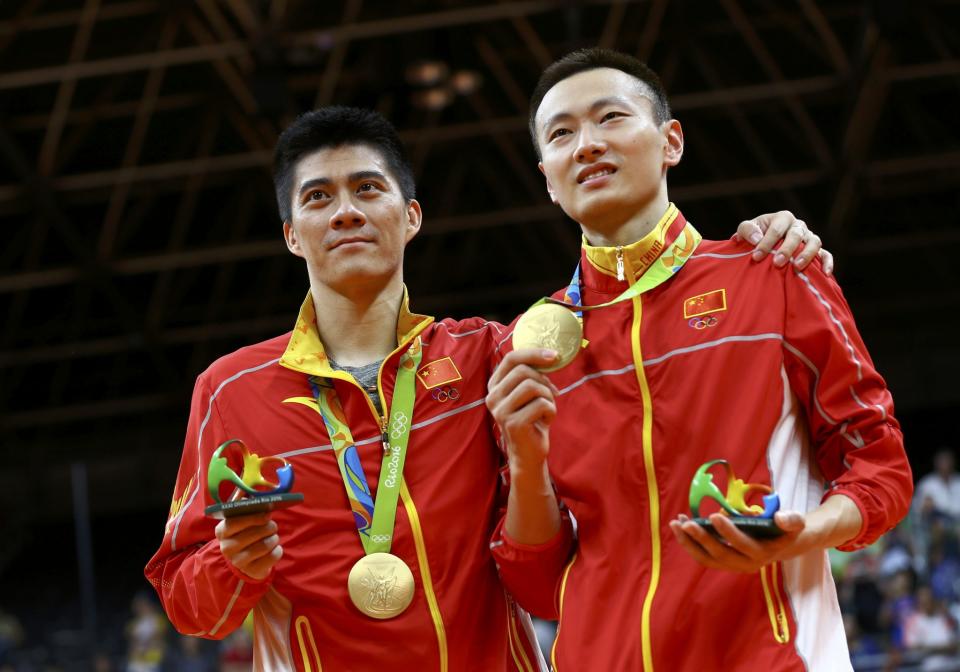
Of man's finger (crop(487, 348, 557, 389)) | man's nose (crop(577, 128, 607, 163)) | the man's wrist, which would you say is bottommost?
the man's wrist

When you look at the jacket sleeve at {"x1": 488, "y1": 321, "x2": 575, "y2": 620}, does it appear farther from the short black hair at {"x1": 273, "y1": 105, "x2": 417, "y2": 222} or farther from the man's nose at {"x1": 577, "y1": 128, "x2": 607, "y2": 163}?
the short black hair at {"x1": 273, "y1": 105, "x2": 417, "y2": 222}

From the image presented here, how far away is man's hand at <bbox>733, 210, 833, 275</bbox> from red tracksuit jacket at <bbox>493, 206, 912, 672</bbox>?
30 millimetres

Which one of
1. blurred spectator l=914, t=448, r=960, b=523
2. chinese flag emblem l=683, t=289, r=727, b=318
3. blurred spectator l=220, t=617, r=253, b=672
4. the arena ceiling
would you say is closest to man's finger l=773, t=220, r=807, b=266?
chinese flag emblem l=683, t=289, r=727, b=318

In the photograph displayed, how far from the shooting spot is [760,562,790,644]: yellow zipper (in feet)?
9.55

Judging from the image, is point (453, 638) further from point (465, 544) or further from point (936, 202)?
point (936, 202)

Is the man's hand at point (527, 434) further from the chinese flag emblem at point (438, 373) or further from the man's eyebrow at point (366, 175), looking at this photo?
the man's eyebrow at point (366, 175)

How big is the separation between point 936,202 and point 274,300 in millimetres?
10218

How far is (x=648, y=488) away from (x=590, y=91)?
1.02m

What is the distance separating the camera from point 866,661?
10.5 metres

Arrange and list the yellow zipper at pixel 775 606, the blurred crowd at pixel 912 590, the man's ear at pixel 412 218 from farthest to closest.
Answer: the blurred crowd at pixel 912 590
the man's ear at pixel 412 218
the yellow zipper at pixel 775 606

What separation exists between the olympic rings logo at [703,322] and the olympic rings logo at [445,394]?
773mm

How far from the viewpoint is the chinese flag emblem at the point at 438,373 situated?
373 centimetres

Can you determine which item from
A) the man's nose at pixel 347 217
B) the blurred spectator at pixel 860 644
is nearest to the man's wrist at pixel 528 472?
the man's nose at pixel 347 217

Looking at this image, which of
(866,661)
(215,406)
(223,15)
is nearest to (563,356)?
(215,406)
